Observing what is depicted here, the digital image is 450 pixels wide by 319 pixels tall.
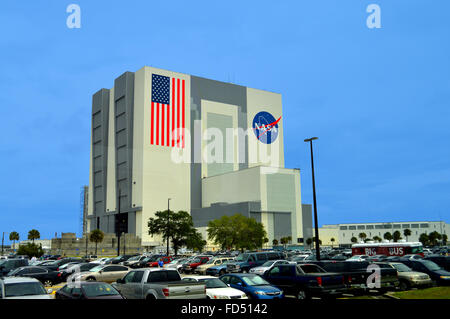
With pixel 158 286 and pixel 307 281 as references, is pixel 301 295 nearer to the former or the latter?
pixel 307 281

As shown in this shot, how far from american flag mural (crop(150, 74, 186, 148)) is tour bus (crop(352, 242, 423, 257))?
261 ft

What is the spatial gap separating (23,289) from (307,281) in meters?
12.0

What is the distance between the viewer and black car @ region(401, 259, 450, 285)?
25.0 meters

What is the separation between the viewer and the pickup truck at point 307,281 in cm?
1934

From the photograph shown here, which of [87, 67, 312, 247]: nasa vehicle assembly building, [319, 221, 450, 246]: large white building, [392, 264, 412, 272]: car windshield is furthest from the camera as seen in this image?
[319, 221, 450, 246]: large white building

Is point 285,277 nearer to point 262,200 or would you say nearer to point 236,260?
point 236,260

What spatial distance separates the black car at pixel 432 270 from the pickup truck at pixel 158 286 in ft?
52.4

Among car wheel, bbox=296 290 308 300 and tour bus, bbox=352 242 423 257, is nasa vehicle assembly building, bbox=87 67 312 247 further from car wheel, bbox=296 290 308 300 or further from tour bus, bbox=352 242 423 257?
car wheel, bbox=296 290 308 300

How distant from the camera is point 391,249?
179 ft

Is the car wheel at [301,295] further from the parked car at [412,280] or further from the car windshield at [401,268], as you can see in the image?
the car windshield at [401,268]

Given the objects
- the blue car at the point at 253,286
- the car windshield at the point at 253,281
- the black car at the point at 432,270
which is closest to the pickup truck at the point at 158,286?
the blue car at the point at 253,286

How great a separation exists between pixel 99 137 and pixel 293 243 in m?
71.9

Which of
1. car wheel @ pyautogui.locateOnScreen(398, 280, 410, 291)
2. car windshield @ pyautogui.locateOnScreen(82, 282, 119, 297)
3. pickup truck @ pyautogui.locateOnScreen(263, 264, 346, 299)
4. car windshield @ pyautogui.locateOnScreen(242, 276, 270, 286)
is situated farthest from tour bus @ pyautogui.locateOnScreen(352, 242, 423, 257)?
car windshield @ pyautogui.locateOnScreen(82, 282, 119, 297)

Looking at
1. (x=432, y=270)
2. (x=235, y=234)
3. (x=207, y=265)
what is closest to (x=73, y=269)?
(x=207, y=265)
